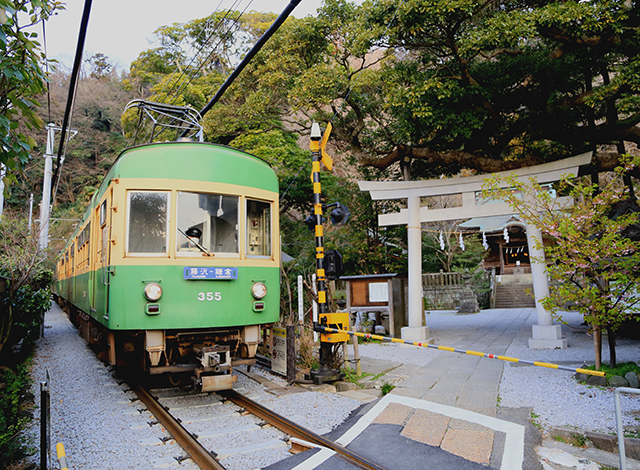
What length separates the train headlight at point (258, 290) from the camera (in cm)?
558

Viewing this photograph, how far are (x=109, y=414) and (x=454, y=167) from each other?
36.6ft

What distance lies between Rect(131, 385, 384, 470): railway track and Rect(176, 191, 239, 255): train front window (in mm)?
1890

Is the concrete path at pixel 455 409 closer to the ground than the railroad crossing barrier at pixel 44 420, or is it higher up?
closer to the ground

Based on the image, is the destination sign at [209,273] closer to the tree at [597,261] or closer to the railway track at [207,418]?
the railway track at [207,418]

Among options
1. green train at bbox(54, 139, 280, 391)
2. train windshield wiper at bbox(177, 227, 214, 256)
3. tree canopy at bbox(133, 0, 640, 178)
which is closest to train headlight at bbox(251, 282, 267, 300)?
green train at bbox(54, 139, 280, 391)

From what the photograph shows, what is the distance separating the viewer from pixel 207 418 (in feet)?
16.6

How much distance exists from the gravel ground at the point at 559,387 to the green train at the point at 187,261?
345 cm

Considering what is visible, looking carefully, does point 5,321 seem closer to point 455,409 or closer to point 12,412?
point 12,412

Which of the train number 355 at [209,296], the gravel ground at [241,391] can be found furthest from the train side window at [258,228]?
the gravel ground at [241,391]

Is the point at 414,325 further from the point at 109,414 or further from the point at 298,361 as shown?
the point at 109,414

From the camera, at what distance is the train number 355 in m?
5.21

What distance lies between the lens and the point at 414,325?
10641 millimetres

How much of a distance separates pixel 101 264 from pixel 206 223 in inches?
64.1

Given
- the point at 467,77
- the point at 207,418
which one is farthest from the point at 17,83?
the point at 467,77
